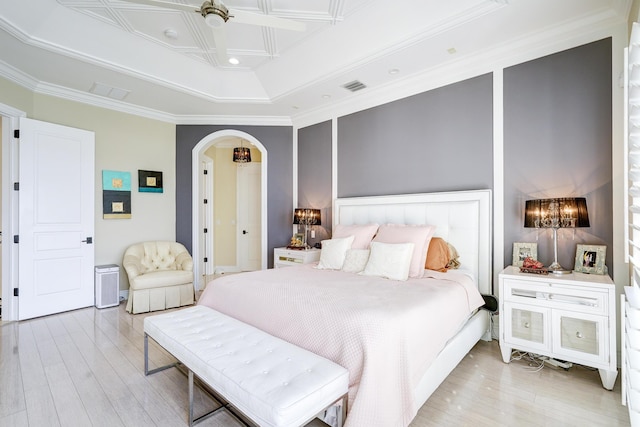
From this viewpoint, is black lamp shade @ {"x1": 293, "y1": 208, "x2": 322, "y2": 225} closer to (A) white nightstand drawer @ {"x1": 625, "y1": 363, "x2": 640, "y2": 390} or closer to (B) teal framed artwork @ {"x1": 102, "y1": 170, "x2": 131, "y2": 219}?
(B) teal framed artwork @ {"x1": 102, "y1": 170, "x2": 131, "y2": 219}

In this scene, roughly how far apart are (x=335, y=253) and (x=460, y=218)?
137cm

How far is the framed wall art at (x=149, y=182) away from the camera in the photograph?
480 centimetres

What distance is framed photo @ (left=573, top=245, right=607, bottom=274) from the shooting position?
8.28 feet

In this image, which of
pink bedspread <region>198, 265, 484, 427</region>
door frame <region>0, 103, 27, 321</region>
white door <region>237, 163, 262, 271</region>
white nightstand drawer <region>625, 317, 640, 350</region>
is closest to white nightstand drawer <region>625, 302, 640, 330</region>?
white nightstand drawer <region>625, 317, 640, 350</region>

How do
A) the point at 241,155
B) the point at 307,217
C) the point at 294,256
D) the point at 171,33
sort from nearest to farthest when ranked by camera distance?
the point at 171,33
the point at 294,256
the point at 307,217
the point at 241,155

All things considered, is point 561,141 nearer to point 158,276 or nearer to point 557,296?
point 557,296

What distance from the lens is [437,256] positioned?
307 centimetres

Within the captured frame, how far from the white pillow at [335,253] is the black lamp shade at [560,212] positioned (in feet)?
5.65

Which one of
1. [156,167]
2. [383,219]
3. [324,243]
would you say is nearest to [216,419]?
[324,243]

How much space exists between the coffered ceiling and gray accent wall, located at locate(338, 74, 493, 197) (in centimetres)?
35

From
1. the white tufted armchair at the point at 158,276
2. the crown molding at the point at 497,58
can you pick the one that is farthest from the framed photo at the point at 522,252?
A: the white tufted armchair at the point at 158,276

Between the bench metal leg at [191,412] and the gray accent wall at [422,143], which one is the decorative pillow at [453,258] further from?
the bench metal leg at [191,412]

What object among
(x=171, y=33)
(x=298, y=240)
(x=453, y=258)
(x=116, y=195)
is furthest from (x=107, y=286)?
(x=453, y=258)

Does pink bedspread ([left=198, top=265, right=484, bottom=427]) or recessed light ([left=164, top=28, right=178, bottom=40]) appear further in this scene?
recessed light ([left=164, top=28, right=178, bottom=40])
